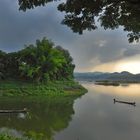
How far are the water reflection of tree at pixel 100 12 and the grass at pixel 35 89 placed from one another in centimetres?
5140

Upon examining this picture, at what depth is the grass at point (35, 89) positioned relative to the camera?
6576 cm

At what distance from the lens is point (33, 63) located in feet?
245

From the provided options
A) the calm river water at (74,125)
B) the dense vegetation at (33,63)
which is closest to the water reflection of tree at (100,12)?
the calm river water at (74,125)

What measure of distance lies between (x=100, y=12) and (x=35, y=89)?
56.6 m

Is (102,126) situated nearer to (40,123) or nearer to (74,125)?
(74,125)

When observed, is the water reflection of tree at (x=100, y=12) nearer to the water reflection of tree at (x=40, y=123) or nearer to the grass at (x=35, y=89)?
the water reflection of tree at (x=40, y=123)

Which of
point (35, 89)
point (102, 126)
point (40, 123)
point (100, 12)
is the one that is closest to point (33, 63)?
point (35, 89)

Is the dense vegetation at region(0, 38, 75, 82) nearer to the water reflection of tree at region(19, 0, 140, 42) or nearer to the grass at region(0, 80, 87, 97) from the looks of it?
the grass at region(0, 80, 87, 97)

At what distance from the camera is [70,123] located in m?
35.2

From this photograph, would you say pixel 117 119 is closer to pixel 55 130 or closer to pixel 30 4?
pixel 55 130

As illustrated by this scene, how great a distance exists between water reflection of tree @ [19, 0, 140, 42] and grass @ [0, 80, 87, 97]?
51397mm

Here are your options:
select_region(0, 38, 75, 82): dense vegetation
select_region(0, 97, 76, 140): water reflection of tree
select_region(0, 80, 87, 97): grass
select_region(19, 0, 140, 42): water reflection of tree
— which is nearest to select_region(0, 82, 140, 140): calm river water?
select_region(0, 97, 76, 140): water reflection of tree

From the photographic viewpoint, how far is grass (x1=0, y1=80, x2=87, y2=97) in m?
65.8

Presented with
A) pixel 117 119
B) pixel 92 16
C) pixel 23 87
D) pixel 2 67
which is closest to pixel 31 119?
pixel 117 119
